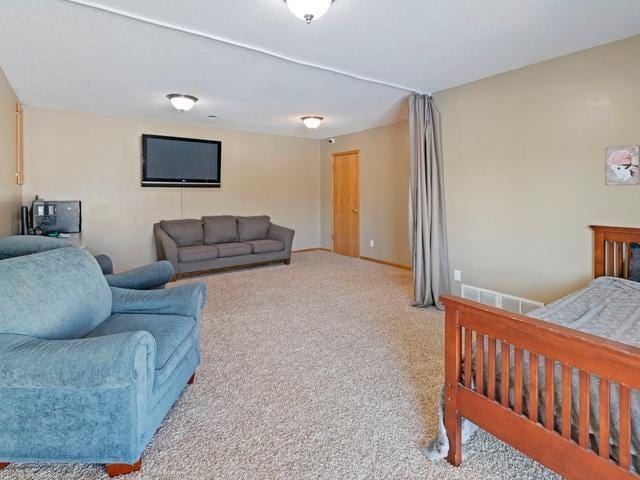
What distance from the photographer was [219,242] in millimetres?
6113

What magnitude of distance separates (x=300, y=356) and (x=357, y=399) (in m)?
0.70

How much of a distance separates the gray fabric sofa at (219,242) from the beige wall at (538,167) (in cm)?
313

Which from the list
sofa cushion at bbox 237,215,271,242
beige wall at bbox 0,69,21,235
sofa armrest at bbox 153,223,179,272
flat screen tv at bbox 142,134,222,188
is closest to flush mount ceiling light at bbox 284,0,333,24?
beige wall at bbox 0,69,21,235

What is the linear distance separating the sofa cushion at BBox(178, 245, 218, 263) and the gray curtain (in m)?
3.08

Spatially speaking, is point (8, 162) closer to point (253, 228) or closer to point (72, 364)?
point (253, 228)

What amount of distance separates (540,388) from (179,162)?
19.0ft

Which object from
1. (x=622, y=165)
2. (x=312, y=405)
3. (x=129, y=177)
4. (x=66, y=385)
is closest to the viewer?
(x=66, y=385)

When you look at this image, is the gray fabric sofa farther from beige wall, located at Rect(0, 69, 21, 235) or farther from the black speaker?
beige wall, located at Rect(0, 69, 21, 235)

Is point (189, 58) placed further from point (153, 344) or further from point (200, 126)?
point (200, 126)

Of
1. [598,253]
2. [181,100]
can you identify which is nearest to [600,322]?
[598,253]

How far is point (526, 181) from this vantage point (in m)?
3.36

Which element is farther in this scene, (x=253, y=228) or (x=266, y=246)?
(x=253, y=228)

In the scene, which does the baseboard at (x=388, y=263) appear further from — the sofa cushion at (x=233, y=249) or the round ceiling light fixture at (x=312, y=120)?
the round ceiling light fixture at (x=312, y=120)

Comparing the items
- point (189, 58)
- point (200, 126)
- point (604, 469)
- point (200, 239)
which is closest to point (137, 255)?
point (200, 239)
